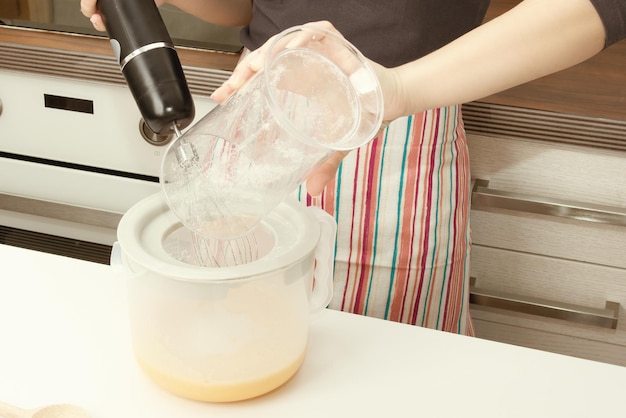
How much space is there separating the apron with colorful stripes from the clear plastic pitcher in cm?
37

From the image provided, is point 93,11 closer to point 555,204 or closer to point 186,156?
point 186,156

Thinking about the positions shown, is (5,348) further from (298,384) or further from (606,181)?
(606,181)

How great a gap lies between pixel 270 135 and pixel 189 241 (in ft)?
0.40

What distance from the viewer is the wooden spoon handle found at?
523mm

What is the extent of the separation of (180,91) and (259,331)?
23cm

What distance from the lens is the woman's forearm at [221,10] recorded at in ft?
3.43

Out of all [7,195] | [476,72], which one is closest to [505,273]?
[476,72]

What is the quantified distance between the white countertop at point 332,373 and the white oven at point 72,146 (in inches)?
22.4

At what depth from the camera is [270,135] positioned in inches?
20.4

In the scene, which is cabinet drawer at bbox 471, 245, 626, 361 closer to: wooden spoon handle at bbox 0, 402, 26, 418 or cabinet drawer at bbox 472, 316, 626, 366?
cabinet drawer at bbox 472, 316, 626, 366

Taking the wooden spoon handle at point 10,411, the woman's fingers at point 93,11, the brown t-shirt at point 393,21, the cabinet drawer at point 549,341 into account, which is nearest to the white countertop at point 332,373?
the wooden spoon handle at point 10,411

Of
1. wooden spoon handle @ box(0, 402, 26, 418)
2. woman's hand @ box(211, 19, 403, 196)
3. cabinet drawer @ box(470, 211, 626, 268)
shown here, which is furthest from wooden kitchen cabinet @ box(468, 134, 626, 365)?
wooden spoon handle @ box(0, 402, 26, 418)

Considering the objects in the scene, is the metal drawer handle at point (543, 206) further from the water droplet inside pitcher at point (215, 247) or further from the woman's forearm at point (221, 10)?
the water droplet inside pitcher at point (215, 247)

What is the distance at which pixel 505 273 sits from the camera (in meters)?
1.23
